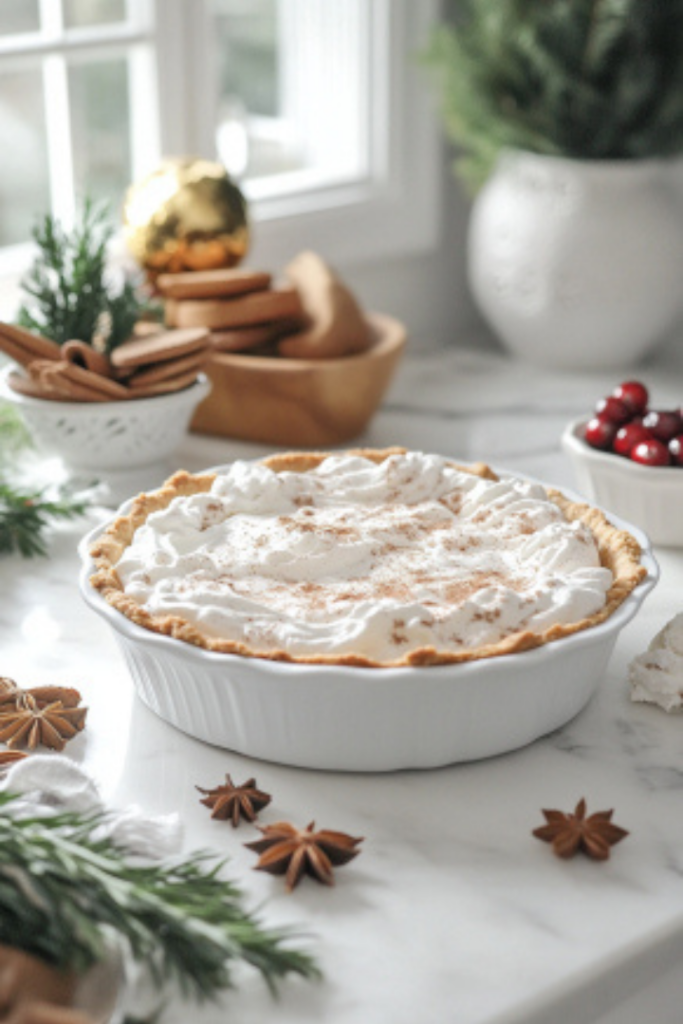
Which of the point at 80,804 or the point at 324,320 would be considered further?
the point at 324,320

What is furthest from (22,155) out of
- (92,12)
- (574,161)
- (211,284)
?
(574,161)

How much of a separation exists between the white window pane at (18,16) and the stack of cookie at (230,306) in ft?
1.35

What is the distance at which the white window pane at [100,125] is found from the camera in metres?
1.96

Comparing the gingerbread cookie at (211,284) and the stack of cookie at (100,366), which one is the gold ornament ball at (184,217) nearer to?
the gingerbread cookie at (211,284)

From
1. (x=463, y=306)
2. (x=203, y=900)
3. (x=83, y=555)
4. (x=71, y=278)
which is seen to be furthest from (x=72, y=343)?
(x=463, y=306)

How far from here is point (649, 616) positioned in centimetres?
137

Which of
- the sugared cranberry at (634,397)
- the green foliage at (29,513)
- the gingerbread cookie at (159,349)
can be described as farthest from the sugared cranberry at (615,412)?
the green foliage at (29,513)

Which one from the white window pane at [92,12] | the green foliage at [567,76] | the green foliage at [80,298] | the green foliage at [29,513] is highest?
the white window pane at [92,12]

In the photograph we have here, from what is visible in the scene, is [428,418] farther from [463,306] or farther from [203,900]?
[203,900]

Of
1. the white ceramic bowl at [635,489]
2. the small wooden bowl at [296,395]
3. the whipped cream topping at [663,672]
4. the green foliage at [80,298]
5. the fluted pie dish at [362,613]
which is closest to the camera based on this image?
the fluted pie dish at [362,613]

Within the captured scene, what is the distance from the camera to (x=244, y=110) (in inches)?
88.7

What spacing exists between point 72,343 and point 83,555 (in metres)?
0.39

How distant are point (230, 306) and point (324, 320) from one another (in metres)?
0.12

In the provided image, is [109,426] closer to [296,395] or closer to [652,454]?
[296,395]
